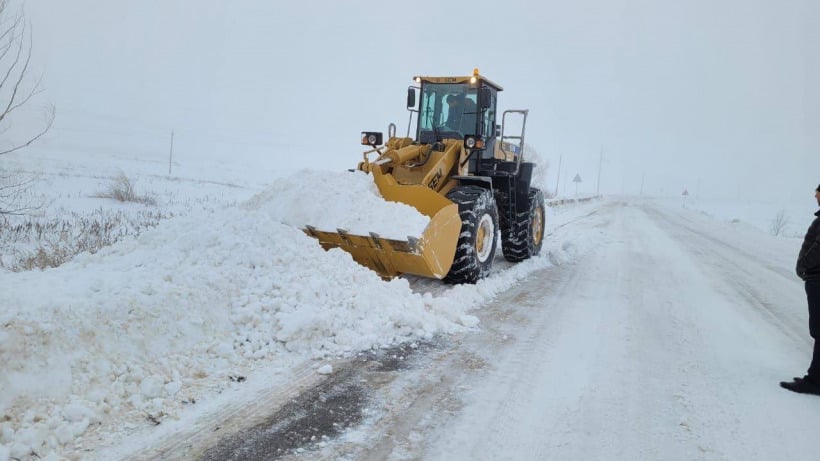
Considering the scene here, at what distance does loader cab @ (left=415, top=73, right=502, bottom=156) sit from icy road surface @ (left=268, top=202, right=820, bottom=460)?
264 centimetres

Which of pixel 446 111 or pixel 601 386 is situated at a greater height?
pixel 446 111

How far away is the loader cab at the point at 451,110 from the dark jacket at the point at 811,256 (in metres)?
4.48

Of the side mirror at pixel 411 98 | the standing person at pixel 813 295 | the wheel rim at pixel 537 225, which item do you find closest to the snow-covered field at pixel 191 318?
the side mirror at pixel 411 98

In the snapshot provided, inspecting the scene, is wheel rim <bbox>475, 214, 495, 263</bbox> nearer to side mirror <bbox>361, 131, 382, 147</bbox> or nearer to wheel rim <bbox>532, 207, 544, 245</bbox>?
side mirror <bbox>361, 131, 382, 147</bbox>

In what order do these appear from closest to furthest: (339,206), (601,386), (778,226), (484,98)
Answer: (601,386), (339,206), (484,98), (778,226)

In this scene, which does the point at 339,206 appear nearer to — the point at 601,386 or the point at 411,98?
the point at 411,98

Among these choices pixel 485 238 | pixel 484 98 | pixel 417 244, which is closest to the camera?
pixel 417 244

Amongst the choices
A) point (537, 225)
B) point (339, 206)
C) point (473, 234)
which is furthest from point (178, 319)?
point (537, 225)

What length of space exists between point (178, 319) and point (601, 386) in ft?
10.3

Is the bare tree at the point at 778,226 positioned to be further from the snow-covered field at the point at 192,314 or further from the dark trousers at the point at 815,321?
the snow-covered field at the point at 192,314

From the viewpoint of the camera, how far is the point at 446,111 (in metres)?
7.80

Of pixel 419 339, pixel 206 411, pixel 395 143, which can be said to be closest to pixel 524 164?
pixel 395 143

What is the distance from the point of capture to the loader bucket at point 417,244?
532 centimetres

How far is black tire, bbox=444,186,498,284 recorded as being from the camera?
20.0ft
